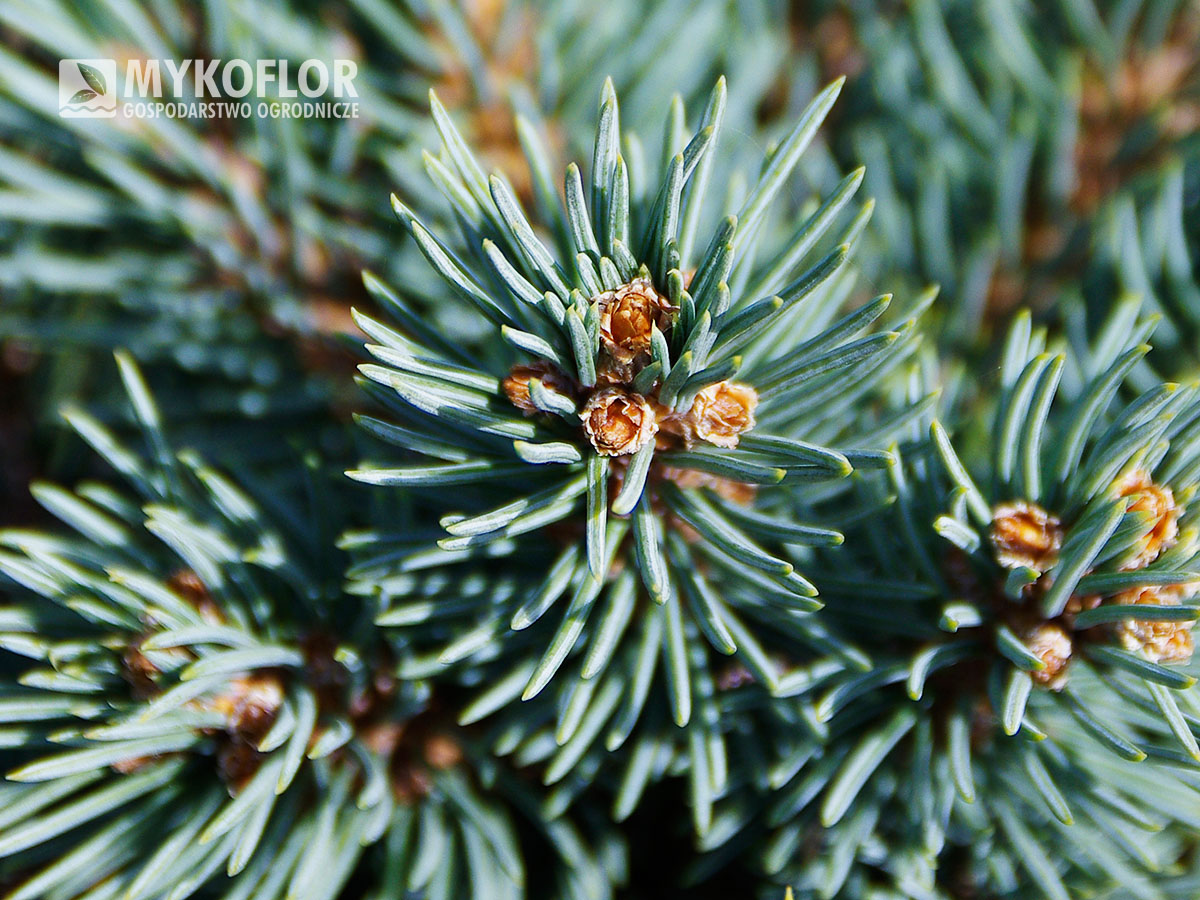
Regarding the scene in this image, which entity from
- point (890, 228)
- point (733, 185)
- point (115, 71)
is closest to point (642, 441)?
point (733, 185)

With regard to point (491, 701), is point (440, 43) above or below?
above

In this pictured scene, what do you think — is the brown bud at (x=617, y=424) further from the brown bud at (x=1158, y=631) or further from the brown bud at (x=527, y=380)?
the brown bud at (x=1158, y=631)

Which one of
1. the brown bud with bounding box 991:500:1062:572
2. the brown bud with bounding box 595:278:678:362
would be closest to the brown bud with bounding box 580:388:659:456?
the brown bud with bounding box 595:278:678:362

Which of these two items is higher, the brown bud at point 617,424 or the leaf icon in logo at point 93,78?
the leaf icon in logo at point 93,78

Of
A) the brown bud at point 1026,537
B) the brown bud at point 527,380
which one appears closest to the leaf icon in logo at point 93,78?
the brown bud at point 527,380

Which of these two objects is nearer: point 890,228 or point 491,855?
point 491,855

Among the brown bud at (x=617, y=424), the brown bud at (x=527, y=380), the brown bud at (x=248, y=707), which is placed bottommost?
the brown bud at (x=248, y=707)

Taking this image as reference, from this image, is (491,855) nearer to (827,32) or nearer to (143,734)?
(143,734)
